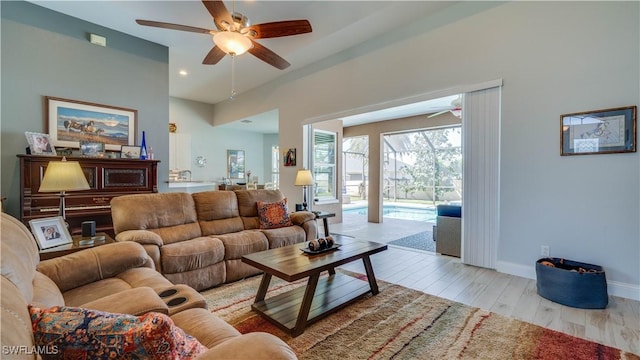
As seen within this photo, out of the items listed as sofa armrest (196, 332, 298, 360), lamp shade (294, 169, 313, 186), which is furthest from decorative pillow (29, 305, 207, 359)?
lamp shade (294, 169, 313, 186)

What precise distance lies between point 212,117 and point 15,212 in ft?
17.0

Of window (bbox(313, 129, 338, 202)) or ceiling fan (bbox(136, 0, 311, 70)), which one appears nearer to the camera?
ceiling fan (bbox(136, 0, 311, 70))

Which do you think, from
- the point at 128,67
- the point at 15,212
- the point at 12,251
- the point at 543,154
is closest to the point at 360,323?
the point at 12,251

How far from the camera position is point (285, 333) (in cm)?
197

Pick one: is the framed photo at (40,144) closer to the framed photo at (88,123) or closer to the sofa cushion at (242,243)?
the framed photo at (88,123)

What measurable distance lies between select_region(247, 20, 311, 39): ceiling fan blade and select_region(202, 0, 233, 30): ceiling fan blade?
0.23 m

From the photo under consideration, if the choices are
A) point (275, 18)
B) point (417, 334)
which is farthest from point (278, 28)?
point (417, 334)

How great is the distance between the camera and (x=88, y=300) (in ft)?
5.00

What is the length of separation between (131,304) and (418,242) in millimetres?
4336

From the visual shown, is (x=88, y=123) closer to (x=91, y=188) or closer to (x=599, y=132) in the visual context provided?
(x=91, y=188)

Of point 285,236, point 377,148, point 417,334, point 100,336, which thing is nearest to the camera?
point 100,336

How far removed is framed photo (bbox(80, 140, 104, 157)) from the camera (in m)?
3.63

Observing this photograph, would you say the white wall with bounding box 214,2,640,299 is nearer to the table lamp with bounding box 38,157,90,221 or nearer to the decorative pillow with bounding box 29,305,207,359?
the decorative pillow with bounding box 29,305,207,359

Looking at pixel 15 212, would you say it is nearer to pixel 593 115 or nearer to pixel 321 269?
pixel 321 269
